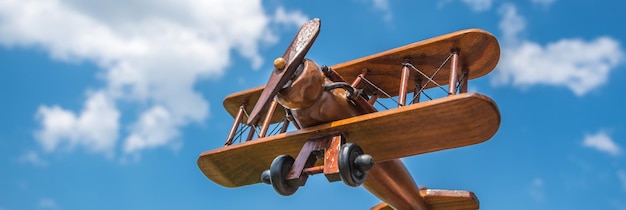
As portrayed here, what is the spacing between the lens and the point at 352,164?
200 inches

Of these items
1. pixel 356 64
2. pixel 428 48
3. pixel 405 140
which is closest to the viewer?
pixel 405 140

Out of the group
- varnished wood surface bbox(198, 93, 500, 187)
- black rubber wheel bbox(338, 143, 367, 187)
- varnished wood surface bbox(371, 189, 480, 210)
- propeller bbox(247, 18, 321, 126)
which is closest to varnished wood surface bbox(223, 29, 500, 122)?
varnished wood surface bbox(198, 93, 500, 187)

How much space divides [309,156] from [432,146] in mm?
1114

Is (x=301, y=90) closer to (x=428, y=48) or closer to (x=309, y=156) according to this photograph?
(x=309, y=156)

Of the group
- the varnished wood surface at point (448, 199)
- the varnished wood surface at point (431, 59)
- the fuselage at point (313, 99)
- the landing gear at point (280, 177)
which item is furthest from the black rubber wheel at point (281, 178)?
the varnished wood surface at point (448, 199)

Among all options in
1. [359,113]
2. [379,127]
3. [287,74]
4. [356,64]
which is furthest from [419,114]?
[356,64]

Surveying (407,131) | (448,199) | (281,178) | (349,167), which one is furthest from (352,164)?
(448,199)

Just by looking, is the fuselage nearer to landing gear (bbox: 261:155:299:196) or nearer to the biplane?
the biplane

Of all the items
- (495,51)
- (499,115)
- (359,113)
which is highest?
(495,51)

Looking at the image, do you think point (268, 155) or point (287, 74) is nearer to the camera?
point (287, 74)

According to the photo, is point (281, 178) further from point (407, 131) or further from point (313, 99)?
point (407, 131)

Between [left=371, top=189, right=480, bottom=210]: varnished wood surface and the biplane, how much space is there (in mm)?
480

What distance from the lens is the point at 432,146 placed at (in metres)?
5.82

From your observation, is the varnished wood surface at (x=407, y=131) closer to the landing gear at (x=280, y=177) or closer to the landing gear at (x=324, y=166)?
the landing gear at (x=324, y=166)
